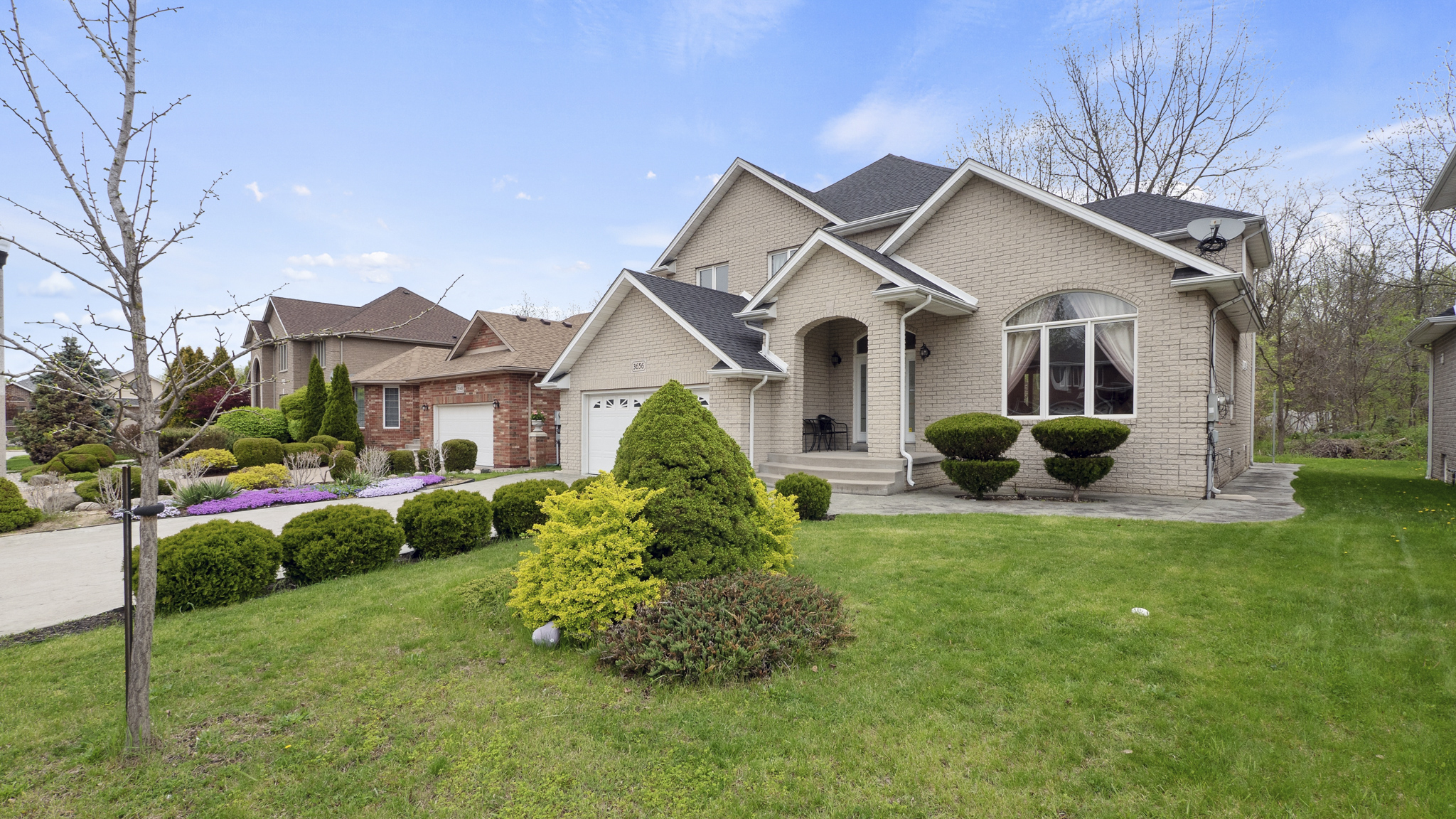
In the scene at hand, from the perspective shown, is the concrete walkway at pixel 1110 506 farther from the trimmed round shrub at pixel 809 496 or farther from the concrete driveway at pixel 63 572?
the concrete driveway at pixel 63 572

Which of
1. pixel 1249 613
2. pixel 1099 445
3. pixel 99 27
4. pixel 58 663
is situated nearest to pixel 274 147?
pixel 99 27

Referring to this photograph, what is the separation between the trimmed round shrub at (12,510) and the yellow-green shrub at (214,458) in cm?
421

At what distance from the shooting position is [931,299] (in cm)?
1090

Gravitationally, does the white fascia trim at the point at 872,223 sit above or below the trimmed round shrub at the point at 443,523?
above

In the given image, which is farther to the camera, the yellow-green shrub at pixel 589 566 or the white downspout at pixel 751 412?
the white downspout at pixel 751 412

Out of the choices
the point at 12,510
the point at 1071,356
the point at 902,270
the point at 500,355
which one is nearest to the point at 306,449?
the point at 500,355

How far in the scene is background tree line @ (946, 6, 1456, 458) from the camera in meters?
19.5

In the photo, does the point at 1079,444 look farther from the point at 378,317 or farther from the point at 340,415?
the point at 378,317

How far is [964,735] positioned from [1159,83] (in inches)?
1012

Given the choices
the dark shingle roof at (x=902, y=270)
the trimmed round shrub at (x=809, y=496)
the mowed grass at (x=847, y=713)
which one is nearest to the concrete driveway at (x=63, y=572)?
the mowed grass at (x=847, y=713)

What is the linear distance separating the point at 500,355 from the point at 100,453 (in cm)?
986

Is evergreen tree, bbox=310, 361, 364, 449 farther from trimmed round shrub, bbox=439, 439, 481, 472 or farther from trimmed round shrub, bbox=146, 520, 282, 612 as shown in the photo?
trimmed round shrub, bbox=146, 520, 282, 612

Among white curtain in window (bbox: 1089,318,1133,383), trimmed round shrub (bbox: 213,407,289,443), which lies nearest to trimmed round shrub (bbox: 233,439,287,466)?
trimmed round shrub (bbox: 213,407,289,443)

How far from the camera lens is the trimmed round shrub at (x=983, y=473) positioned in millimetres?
9938
